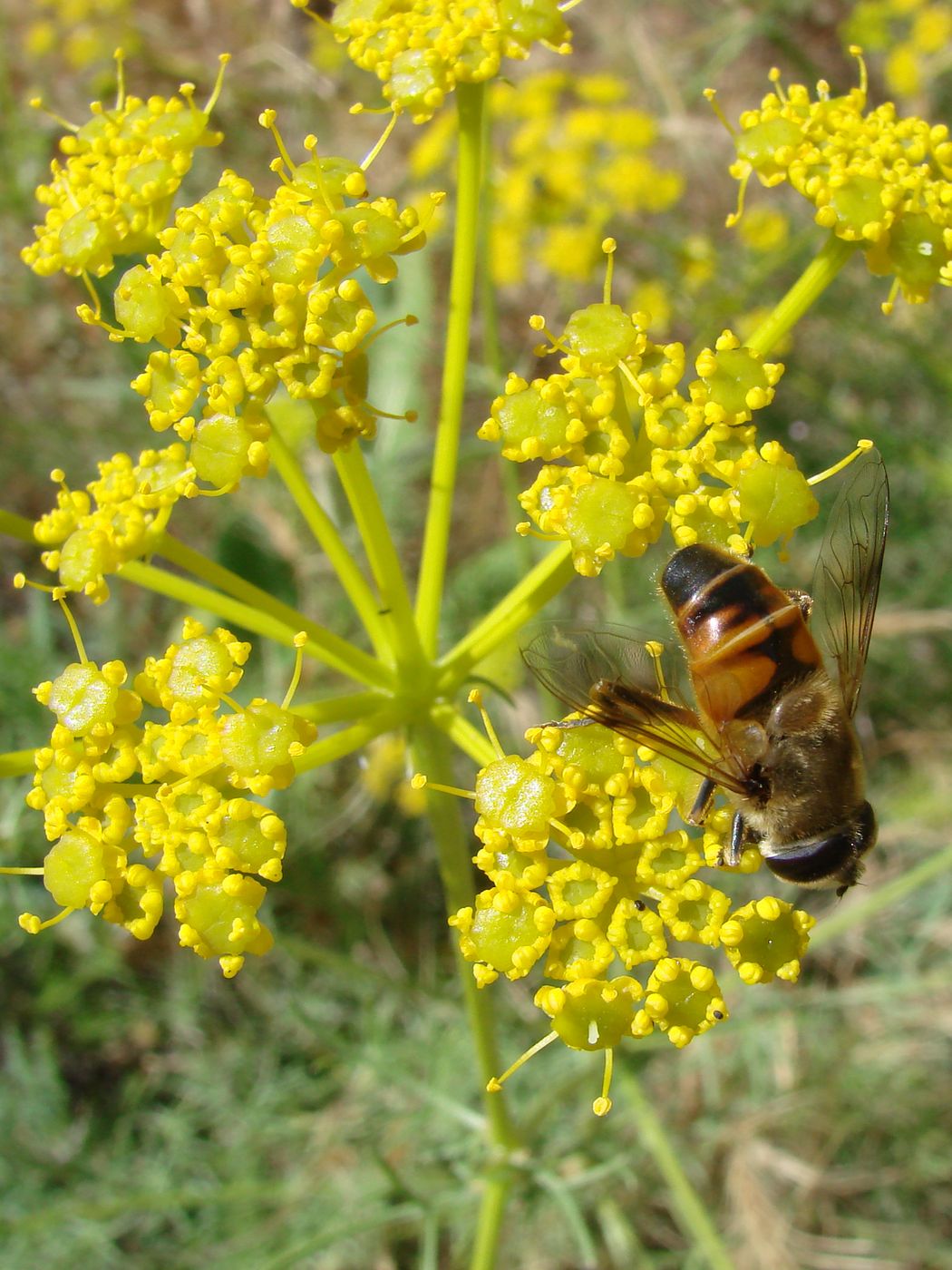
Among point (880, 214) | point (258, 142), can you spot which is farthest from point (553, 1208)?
point (258, 142)

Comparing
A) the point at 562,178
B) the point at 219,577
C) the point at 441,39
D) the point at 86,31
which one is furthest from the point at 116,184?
the point at 86,31

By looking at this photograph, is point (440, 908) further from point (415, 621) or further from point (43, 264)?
point (43, 264)

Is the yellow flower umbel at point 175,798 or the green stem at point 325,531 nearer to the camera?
the yellow flower umbel at point 175,798

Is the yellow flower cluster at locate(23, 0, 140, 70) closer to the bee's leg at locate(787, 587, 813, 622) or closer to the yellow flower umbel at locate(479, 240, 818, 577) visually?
the yellow flower umbel at locate(479, 240, 818, 577)

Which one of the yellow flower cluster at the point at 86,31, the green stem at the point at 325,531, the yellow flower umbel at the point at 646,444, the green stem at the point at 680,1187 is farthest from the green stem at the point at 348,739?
the yellow flower cluster at the point at 86,31

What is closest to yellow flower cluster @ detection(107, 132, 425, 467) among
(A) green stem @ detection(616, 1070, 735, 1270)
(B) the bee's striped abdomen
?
(B) the bee's striped abdomen

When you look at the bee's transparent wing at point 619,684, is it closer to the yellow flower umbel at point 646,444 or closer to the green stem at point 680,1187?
the yellow flower umbel at point 646,444
